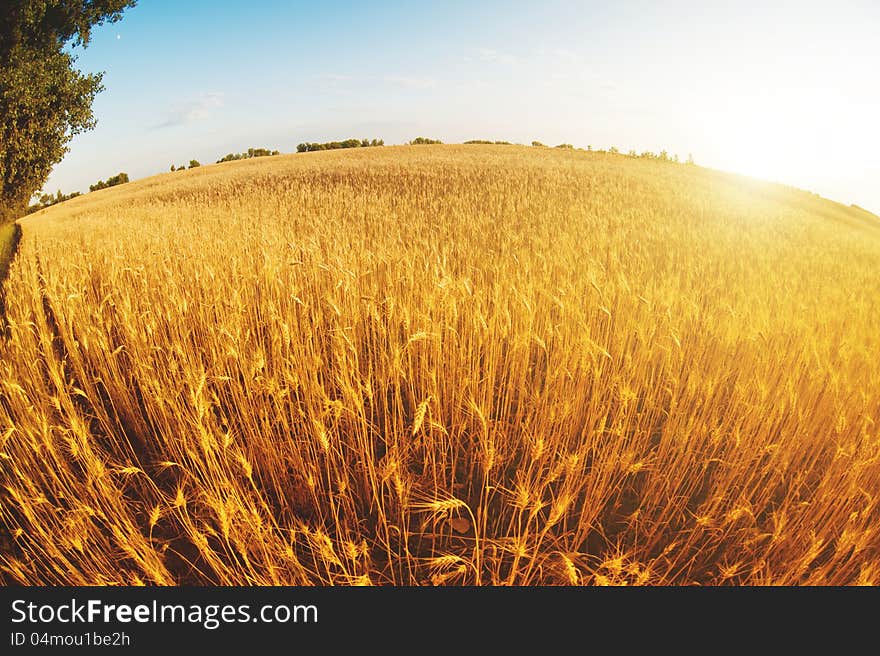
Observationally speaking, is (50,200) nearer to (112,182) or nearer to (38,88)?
(112,182)

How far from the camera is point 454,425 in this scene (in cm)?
199

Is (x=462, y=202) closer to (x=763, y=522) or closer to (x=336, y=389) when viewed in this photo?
(x=336, y=389)

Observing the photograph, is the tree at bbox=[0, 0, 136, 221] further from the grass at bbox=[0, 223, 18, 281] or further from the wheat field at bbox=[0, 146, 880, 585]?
the wheat field at bbox=[0, 146, 880, 585]

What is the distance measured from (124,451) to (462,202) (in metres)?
5.67

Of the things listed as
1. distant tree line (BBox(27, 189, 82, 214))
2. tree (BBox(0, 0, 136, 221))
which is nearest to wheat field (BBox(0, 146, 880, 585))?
tree (BBox(0, 0, 136, 221))

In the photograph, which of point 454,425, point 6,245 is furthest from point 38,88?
point 454,425

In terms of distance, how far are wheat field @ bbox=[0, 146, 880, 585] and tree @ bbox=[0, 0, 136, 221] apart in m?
10.8

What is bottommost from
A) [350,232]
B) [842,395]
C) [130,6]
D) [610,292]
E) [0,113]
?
[842,395]

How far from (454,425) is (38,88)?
15.3 meters

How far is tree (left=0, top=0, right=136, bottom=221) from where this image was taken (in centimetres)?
1080

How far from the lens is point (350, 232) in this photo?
478cm

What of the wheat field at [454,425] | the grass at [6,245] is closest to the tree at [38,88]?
the grass at [6,245]

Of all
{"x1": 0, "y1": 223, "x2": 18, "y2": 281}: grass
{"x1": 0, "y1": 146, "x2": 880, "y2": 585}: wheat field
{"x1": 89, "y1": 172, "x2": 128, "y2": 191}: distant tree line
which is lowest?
{"x1": 0, "y1": 146, "x2": 880, "y2": 585}: wheat field

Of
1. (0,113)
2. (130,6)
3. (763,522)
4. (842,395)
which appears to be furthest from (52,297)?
(130,6)
